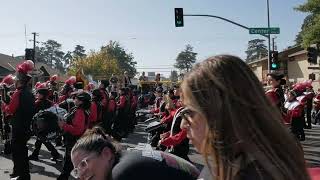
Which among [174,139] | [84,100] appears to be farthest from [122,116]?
[174,139]

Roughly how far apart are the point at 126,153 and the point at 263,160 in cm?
111

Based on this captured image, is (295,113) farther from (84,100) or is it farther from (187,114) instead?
(187,114)

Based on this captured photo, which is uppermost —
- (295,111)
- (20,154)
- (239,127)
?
(239,127)

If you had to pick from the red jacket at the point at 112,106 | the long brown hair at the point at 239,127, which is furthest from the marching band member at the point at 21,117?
the long brown hair at the point at 239,127

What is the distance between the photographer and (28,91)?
843 cm

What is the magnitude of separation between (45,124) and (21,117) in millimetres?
400

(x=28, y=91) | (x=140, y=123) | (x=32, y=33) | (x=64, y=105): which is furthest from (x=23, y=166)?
(x=32, y=33)

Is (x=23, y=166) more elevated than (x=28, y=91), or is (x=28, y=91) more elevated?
(x=28, y=91)

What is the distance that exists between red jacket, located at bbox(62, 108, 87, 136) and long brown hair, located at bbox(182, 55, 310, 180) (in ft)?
21.4

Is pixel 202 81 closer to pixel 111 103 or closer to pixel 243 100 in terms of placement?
pixel 243 100

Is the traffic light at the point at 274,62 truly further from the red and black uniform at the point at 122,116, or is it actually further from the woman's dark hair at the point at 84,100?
the woman's dark hair at the point at 84,100

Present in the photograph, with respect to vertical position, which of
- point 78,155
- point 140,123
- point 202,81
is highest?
point 202,81

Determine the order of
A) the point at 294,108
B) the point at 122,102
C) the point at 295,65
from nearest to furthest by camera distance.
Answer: the point at 294,108, the point at 122,102, the point at 295,65

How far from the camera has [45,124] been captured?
27.5 feet
